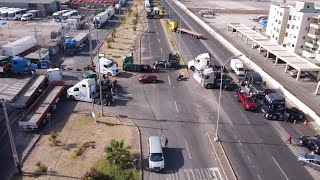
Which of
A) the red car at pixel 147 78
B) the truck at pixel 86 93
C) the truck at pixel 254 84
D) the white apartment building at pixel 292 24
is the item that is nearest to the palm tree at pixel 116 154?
the truck at pixel 86 93

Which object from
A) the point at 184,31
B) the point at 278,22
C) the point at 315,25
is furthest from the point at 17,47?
the point at 315,25

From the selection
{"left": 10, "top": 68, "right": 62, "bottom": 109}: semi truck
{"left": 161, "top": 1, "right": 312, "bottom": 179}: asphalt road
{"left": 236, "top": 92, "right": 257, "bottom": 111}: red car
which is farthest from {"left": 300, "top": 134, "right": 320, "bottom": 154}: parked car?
{"left": 10, "top": 68, "right": 62, "bottom": 109}: semi truck

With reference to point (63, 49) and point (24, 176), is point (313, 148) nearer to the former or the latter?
point (24, 176)

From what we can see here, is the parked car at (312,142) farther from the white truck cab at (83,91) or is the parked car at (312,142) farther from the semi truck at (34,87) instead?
the semi truck at (34,87)

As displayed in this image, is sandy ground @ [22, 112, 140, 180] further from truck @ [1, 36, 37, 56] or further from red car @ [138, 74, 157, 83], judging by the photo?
truck @ [1, 36, 37, 56]

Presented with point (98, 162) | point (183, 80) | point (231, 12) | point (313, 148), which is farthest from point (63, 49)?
point (231, 12)

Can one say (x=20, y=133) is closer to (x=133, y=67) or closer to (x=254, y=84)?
(x=133, y=67)
